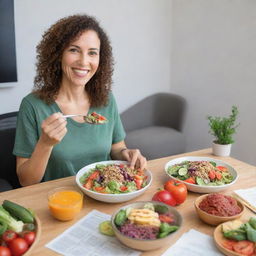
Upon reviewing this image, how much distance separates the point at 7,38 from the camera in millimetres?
2561

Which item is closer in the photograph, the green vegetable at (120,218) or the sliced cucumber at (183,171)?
the green vegetable at (120,218)

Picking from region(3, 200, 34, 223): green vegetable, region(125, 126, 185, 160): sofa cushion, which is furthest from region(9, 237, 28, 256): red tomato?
region(125, 126, 185, 160): sofa cushion

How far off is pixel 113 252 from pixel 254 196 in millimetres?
665

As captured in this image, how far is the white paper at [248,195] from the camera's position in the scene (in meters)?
1.20

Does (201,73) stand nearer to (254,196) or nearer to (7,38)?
(7,38)

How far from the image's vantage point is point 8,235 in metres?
0.86

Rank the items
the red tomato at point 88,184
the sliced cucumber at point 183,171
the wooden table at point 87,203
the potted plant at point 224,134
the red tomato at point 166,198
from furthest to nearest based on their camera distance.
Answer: the potted plant at point 224,134 → the sliced cucumber at point 183,171 → the red tomato at point 88,184 → the red tomato at point 166,198 → the wooden table at point 87,203

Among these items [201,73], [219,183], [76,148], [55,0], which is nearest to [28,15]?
[55,0]

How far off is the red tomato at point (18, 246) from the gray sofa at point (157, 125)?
2.20 meters

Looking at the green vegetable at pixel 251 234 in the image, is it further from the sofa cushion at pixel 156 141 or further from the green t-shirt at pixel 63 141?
the sofa cushion at pixel 156 141

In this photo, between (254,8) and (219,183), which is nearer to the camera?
(219,183)

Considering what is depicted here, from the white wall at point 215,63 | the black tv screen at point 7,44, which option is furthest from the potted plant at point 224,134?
the black tv screen at point 7,44

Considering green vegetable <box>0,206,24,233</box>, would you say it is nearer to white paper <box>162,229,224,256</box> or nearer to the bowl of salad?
the bowl of salad

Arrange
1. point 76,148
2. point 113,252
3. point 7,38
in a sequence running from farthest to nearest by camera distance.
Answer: point 7,38 → point 76,148 → point 113,252
